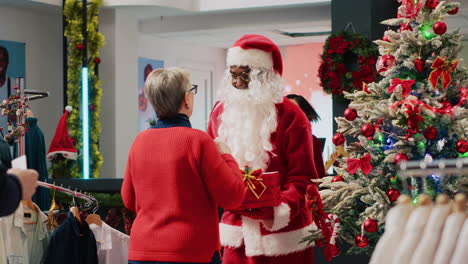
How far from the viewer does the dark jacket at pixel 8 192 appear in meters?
2.34

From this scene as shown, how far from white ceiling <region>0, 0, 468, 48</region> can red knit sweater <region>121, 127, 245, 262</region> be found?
6.48 metres

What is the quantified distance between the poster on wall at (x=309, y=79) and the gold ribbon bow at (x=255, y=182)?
10368 mm

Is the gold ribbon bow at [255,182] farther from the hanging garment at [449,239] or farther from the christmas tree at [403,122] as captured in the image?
the hanging garment at [449,239]

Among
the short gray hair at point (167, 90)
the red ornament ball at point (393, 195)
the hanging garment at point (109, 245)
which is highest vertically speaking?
the short gray hair at point (167, 90)

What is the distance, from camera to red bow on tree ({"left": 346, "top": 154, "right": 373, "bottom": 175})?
12.5 ft

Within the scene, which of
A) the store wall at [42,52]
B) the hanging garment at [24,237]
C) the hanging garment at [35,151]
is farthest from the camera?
the store wall at [42,52]

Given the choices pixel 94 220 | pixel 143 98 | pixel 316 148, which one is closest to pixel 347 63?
pixel 316 148

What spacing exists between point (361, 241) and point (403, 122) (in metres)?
0.60

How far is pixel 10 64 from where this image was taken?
9797mm

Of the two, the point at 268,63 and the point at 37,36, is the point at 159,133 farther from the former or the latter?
the point at 37,36

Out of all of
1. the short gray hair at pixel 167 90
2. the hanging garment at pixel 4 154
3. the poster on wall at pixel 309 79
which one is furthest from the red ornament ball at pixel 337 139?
the poster on wall at pixel 309 79

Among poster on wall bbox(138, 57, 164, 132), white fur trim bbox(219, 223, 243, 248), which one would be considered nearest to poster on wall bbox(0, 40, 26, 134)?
poster on wall bbox(138, 57, 164, 132)

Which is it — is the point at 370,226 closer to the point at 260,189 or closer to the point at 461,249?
the point at 260,189

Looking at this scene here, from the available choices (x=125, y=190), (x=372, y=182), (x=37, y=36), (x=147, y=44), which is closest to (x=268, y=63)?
(x=372, y=182)
